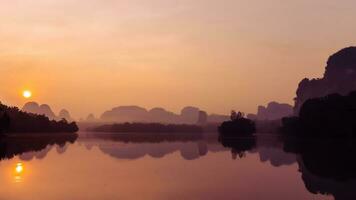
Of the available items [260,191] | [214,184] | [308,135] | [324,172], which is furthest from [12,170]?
[308,135]

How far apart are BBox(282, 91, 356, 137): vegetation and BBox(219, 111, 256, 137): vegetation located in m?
20.5

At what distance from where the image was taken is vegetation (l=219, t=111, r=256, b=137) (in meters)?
156

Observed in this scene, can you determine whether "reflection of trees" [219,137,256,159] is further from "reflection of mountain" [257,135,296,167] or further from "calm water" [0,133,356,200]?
"calm water" [0,133,356,200]

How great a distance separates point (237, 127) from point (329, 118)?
3867 cm

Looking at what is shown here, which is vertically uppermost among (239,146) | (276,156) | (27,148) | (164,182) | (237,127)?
(237,127)

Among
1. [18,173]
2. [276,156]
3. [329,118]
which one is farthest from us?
[329,118]

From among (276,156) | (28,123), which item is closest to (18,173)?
(276,156)

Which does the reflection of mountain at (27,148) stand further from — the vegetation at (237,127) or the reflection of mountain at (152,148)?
the vegetation at (237,127)

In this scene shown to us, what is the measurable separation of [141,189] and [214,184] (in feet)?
16.9

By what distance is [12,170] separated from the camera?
39156mm

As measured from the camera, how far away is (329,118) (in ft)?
403

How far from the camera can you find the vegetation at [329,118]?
119 meters

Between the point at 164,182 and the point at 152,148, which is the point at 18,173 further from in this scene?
the point at 152,148

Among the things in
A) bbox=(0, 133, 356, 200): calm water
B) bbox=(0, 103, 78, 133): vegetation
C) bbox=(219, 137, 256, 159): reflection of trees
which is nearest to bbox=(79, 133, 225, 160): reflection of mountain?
bbox=(219, 137, 256, 159): reflection of trees
